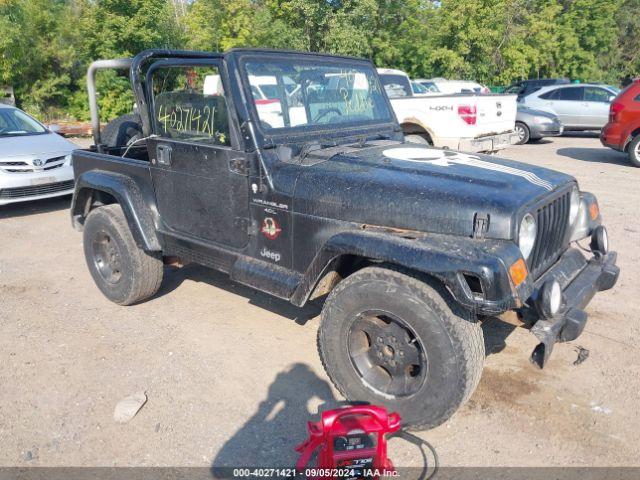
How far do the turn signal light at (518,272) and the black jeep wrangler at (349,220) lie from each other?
0.01m

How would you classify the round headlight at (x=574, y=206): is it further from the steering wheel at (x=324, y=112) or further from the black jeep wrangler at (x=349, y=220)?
the steering wheel at (x=324, y=112)

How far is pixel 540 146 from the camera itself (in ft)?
45.8

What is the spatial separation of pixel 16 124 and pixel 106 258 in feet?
17.0

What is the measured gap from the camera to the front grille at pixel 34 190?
7.31 metres

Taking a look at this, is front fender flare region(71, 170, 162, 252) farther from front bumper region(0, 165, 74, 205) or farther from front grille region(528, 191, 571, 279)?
front bumper region(0, 165, 74, 205)

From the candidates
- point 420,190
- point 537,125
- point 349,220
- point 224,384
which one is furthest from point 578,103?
point 224,384

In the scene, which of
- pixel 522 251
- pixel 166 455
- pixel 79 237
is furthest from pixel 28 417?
pixel 79 237

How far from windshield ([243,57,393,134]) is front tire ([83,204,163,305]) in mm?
1667

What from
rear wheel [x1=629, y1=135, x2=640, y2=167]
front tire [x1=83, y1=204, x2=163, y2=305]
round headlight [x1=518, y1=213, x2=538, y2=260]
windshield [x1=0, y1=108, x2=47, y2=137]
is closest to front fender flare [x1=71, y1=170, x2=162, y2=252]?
front tire [x1=83, y1=204, x2=163, y2=305]

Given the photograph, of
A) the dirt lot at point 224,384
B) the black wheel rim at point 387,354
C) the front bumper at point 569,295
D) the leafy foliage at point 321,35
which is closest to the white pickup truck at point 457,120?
the dirt lot at point 224,384

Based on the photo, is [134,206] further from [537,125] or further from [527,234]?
[537,125]

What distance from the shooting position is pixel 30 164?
24.6 ft

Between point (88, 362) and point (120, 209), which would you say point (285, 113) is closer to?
point (120, 209)

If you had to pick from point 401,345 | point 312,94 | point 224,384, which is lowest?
point 224,384
